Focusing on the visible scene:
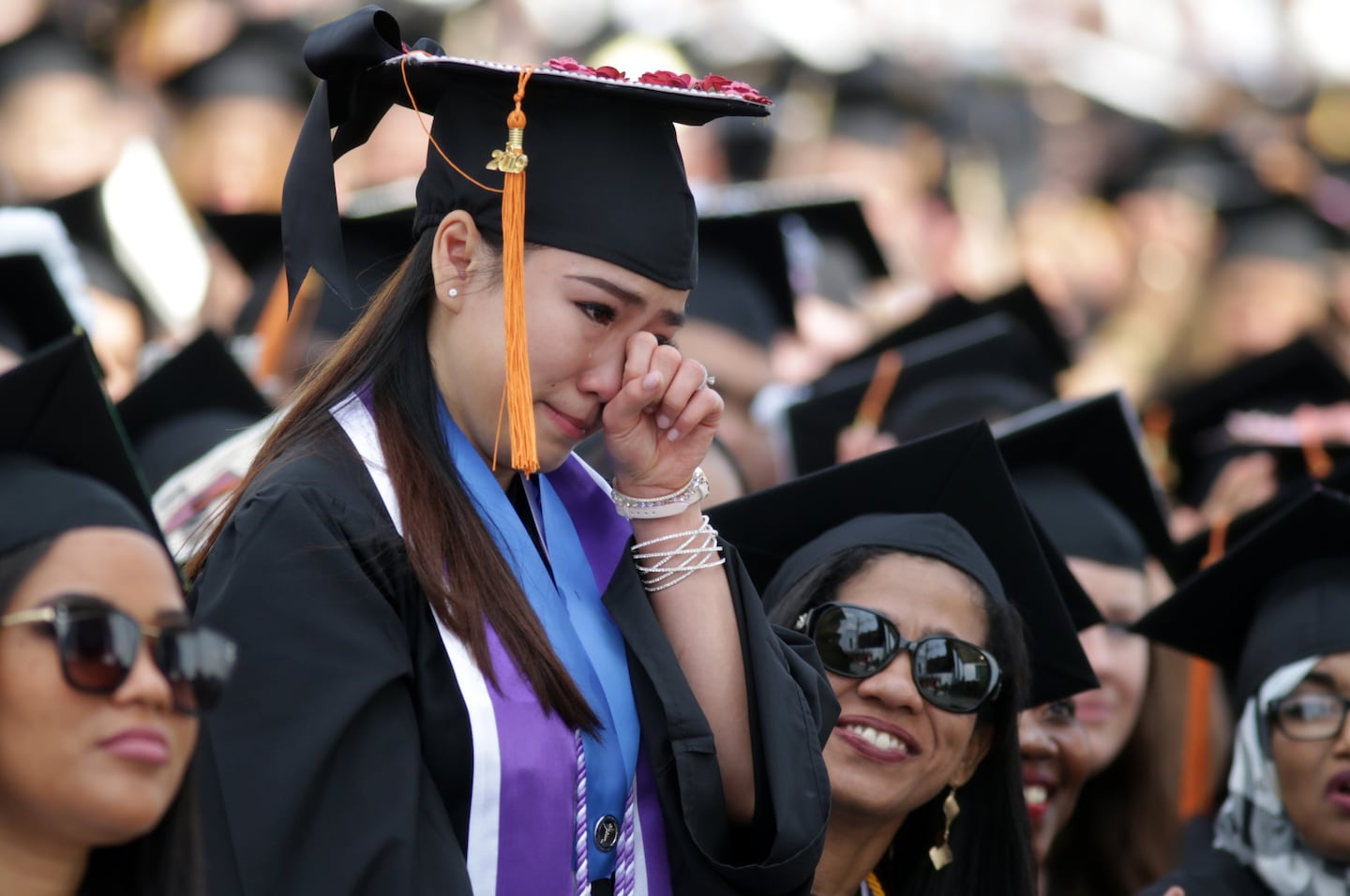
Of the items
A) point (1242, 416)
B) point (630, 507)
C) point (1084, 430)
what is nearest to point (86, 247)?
point (1084, 430)

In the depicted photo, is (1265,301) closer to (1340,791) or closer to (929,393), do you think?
(929,393)

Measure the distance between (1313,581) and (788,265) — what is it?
2.33 m

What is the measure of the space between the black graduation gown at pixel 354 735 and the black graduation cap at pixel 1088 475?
2000 mm

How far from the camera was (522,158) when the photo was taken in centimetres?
240

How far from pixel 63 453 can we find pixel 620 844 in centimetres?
96

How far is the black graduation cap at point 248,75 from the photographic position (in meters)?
7.16

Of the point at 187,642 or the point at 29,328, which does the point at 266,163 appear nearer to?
the point at 29,328

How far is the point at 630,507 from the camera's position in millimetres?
2570

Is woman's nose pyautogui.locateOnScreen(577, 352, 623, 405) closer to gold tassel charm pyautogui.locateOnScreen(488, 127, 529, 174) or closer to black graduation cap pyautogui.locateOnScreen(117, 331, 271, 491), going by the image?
gold tassel charm pyautogui.locateOnScreen(488, 127, 529, 174)

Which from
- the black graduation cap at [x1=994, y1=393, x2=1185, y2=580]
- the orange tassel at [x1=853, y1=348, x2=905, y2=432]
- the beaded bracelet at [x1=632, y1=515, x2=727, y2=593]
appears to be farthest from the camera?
the orange tassel at [x1=853, y1=348, x2=905, y2=432]

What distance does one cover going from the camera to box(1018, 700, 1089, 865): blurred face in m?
3.87

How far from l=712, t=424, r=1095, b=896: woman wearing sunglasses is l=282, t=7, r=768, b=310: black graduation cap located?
871 millimetres

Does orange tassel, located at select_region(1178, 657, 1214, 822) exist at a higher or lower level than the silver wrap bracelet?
lower

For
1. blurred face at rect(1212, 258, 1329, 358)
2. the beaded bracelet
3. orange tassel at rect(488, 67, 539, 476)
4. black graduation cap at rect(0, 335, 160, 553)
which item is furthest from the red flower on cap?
blurred face at rect(1212, 258, 1329, 358)
